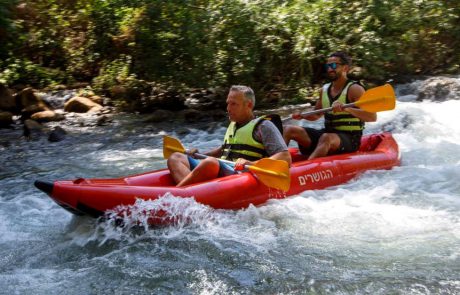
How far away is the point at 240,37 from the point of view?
27.3ft

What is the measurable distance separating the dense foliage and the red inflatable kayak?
348 centimetres

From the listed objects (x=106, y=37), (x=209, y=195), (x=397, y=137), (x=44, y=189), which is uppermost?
(x=106, y=37)

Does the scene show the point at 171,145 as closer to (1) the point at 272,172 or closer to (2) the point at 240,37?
(1) the point at 272,172

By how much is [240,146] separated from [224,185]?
38 centimetres

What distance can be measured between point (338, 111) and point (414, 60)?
5.43 meters

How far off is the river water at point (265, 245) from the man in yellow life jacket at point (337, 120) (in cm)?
35

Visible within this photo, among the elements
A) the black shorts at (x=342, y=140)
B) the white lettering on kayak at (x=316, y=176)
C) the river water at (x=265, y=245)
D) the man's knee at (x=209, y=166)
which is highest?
the man's knee at (x=209, y=166)

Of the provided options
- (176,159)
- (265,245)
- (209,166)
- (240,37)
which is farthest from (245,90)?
(240,37)

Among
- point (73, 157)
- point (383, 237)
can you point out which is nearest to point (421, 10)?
point (73, 157)

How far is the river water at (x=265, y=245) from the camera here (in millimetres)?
3029

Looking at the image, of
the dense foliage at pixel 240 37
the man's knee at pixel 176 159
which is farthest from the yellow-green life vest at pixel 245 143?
the dense foliage at pixel 240 37

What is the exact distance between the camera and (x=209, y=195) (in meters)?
3.84

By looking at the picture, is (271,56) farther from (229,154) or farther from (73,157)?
(229,154)

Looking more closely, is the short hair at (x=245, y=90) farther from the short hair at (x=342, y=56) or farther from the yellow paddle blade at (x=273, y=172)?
the short hair at (x=342, y=56)
